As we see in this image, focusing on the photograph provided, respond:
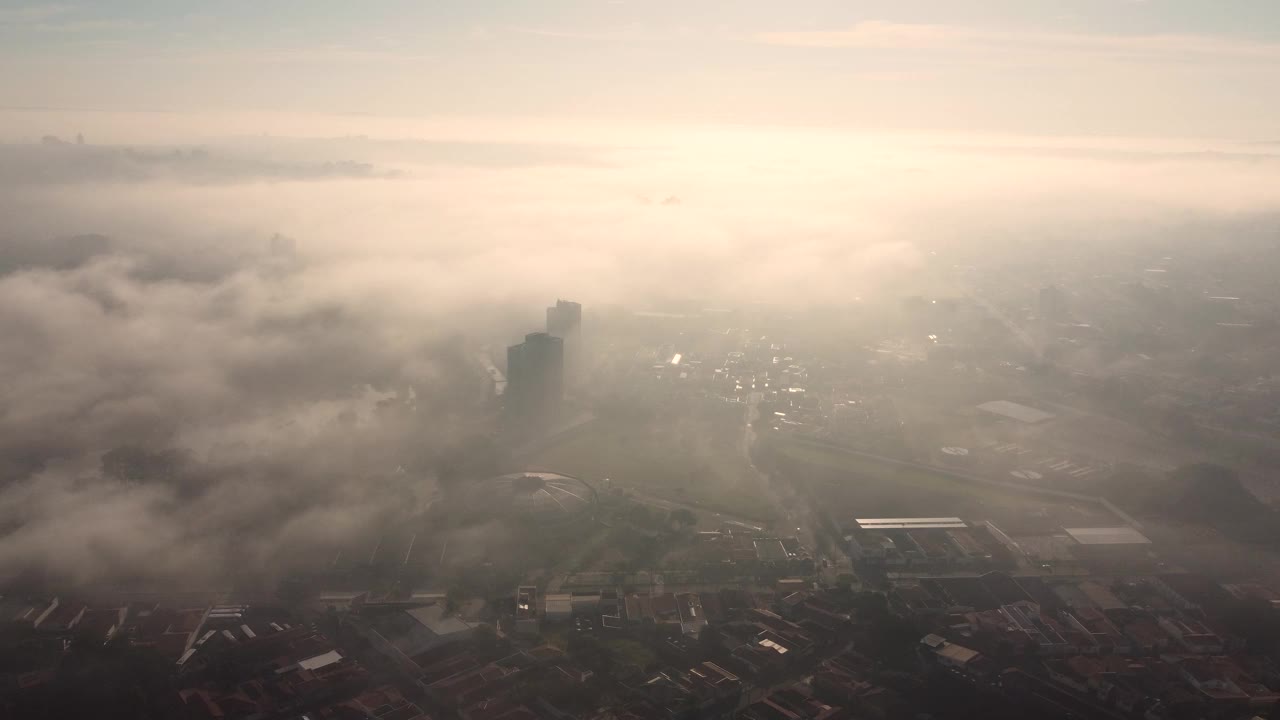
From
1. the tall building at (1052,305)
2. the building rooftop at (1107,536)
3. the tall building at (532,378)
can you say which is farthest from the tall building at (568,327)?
the tall building at (1052,305)

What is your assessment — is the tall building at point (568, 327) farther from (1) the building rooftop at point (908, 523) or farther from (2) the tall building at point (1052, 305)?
(2) the tall building at point (1052, 305)

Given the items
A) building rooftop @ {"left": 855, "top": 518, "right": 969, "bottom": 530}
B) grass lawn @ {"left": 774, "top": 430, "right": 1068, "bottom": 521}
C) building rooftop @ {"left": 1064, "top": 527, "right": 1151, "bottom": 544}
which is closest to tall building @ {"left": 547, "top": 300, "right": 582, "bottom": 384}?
grass lawn @ {"left": 774, "top": 430, "right": 1068, "bottom": 521}

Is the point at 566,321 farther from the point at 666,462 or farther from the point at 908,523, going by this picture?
the point at 908,523

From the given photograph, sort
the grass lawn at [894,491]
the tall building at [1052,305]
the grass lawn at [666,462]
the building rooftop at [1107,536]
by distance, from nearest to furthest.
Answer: the building rooftop at [1107,536]
the grass lawn at [894,491]
the grass lawn at [666,462]
the tall building at [1052,305]

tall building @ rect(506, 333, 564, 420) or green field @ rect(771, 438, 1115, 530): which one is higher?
tall building @ rect(506, 333, 564, 420)

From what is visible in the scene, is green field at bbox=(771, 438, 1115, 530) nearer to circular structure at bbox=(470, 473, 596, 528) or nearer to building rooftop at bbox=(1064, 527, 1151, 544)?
building rooftop at bbox=(1064, 527, 1151, 544)

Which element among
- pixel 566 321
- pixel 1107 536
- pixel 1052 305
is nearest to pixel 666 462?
pixel 566 321
